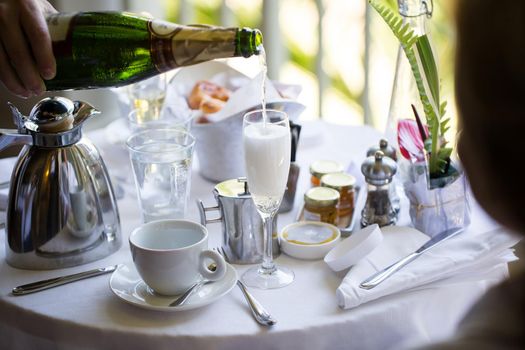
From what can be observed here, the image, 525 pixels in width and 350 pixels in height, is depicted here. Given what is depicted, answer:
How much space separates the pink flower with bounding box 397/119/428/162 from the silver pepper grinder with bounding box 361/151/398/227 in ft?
0.11

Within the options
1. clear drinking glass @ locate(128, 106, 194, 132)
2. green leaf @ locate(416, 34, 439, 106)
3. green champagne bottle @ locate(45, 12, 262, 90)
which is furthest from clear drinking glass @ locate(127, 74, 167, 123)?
green leaf @ locate(416, 34, 439, 106)

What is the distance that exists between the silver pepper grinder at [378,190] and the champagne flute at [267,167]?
0.59 feet

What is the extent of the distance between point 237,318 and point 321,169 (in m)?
0.45

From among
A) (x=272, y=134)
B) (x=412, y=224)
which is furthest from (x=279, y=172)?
(x=412, y=224)

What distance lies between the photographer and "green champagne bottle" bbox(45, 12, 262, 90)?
109 cm

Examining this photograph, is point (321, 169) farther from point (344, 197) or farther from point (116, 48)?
point (116, 48)

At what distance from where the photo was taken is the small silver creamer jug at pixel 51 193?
113 cm

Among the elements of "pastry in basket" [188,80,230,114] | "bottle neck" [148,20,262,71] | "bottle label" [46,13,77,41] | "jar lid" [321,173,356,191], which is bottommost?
"jar lid" [321,173,356,191]

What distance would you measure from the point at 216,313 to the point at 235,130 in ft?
1.51

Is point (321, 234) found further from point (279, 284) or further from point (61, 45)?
point (61, 45)

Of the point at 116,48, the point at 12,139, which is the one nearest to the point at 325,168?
the point at 116,48

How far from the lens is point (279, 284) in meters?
1.07

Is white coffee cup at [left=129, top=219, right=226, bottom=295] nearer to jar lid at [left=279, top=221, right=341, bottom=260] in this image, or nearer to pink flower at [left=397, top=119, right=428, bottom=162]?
jar lid at [left=279, top=221, right=341, bottom=260]

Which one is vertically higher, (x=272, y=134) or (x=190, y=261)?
(x=272, y=134)
